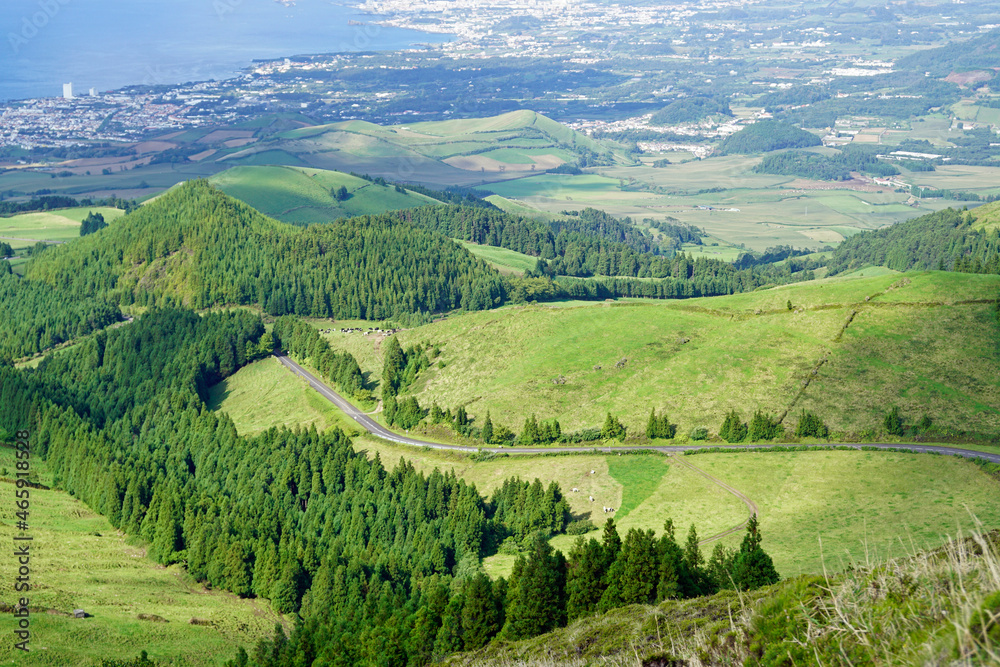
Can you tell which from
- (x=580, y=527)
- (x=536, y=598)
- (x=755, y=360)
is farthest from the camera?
(x=755, y=360)

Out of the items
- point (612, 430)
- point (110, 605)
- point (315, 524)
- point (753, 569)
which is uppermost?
point (753, 569)

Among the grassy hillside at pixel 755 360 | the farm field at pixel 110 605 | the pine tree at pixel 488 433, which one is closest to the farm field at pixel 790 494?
the pine tree at pixel 488 433

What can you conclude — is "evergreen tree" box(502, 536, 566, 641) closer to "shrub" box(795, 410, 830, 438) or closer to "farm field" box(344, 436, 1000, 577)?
"farm field" box(344, 436, 1000, 577)

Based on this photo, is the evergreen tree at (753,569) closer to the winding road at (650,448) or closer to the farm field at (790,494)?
the farm field at (790,494)

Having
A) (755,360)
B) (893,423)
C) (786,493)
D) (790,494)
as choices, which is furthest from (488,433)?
(893,423)

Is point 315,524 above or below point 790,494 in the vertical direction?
below

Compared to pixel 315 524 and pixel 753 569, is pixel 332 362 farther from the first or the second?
pixel 753 569

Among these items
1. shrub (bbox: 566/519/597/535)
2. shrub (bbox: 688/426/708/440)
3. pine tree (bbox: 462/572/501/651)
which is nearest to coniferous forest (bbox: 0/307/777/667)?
pine tree (bbox: 462/572/501/651)
